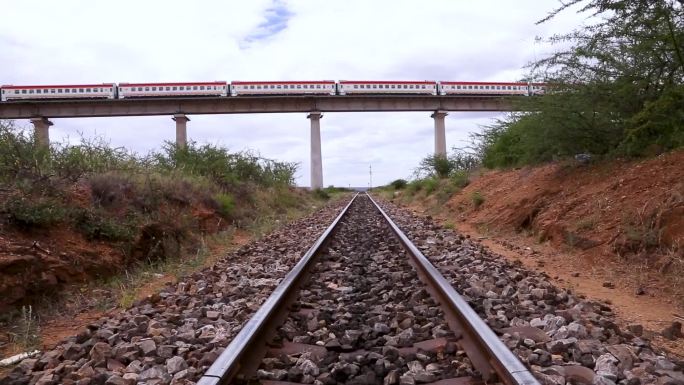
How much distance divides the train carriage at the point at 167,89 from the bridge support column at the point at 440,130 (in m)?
17.6

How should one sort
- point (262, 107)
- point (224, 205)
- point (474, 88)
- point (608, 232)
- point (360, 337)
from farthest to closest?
point (474, 88)
point (262, 107)
point (224, 205)
point (608, 232)
point (360, 337)

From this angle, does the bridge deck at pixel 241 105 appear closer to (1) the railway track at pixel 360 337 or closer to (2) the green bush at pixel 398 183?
(2) the green bush at pixel 398 183

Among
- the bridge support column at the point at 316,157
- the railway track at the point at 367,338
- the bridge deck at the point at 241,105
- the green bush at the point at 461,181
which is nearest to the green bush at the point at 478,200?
the green bush at the point at 461,181

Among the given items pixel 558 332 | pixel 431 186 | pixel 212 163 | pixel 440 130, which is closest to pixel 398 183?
pixel 440 130

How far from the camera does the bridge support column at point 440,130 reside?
46.0m

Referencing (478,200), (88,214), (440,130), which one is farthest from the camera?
(440,130)

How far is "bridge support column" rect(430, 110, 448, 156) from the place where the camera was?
45969 millimetres

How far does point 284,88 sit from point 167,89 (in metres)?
8.54

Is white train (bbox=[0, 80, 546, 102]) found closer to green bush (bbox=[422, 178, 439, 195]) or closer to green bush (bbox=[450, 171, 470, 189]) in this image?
green bush (bbox=[422, 178, 439, 195])

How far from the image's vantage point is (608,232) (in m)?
7.70

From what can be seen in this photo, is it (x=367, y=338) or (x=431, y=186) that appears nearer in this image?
(x=367, y=338)

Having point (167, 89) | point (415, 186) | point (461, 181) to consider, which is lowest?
point (415, 186)

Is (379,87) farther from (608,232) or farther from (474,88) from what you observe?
(608,232)

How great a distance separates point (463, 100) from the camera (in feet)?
150
